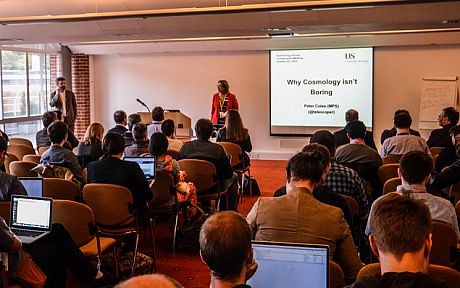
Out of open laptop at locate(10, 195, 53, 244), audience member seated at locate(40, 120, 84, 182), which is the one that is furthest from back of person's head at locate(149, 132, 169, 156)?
open laptop at locate(10, 195, 53, 244)

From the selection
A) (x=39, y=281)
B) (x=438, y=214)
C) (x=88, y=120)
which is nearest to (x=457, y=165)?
(x=438, y=214)

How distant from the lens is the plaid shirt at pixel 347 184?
4469 mm

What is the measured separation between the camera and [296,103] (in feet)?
40.5

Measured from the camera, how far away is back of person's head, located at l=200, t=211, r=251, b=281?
2082mm

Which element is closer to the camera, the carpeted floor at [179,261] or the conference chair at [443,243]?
the conference chair at [443,243]

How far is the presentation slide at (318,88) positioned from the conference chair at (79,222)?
829 cm

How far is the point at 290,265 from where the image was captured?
241 cm

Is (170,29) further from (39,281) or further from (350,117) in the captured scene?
(39,281)

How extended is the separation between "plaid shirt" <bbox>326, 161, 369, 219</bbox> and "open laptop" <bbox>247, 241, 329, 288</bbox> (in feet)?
7.01

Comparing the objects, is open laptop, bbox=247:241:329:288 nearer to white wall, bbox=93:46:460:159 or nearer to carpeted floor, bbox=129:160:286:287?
carpeted floor, bbox=129:160:286:287

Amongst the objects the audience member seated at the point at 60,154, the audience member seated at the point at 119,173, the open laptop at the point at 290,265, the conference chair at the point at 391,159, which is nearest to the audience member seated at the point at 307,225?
the open laptop at the point at 290,265

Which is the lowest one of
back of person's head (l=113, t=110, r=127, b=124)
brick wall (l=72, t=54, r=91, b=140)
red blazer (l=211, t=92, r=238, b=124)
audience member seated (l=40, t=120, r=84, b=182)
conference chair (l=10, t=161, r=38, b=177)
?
conference chair (l=10, t=161, r=38, b=177)

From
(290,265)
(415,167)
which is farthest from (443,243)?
(290,265)

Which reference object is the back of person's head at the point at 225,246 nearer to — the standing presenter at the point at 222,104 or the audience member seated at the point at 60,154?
the audience member seated at the point at 60,154
